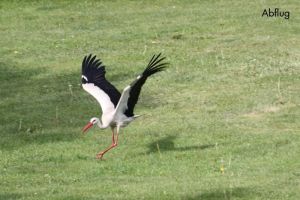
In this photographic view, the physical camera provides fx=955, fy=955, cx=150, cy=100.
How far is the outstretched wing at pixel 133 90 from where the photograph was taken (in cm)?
1272

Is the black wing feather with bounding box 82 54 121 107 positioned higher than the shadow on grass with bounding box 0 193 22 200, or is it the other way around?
the shadow on grass with bounding box 0 193 22 200

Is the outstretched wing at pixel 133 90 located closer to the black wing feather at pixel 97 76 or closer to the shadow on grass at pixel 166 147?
the shadow on grass at pixel 166 147

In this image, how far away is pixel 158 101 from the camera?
53.6 ft

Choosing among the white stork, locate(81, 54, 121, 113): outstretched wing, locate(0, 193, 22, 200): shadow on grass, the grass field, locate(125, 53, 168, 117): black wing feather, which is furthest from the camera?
locate(81, 54, 121, 113): outstretched wing

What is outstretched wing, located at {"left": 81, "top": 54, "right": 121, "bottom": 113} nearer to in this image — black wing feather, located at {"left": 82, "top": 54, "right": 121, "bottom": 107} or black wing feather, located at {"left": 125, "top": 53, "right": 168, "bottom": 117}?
black wing feather, located at {"left": 82, "top": 54, "right": 121, "bottom": 107}

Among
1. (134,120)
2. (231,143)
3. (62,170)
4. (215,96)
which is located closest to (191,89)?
(215,96)

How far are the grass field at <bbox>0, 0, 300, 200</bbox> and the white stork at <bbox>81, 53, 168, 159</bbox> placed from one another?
0.36m

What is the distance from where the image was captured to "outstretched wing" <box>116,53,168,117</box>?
41.7 ft

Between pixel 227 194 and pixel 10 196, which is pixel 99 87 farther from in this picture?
pixel 227 194

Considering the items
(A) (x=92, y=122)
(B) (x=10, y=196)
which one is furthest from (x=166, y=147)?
(B) (x=10, y=196)

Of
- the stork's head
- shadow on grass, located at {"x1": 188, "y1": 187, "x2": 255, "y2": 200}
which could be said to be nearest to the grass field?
shadow on grass, located at {"x1": 188, "y1": 187, "x2": 255, "y2": 200}

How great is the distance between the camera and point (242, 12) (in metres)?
22.9

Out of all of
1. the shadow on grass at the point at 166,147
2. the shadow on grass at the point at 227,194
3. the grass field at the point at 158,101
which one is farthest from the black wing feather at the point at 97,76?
the shadow on grass at the point at 227,194

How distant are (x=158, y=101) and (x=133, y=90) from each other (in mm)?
3228
